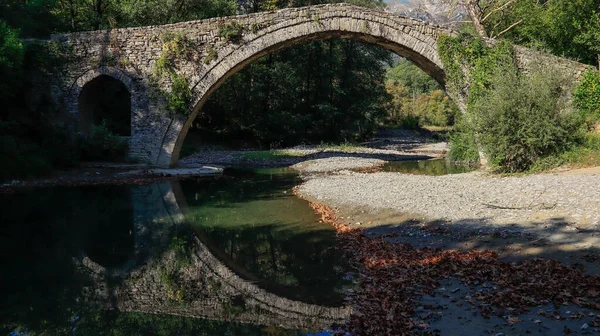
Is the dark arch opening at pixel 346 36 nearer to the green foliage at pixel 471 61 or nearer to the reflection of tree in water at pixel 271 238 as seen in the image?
the green foliage at pixel 471 61

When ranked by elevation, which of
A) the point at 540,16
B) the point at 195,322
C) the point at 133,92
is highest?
the point at 540,16

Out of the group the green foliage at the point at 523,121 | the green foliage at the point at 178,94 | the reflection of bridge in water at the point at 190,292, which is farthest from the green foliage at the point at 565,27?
the reflection of bridge in water at the point at 190,292

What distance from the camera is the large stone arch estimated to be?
1505 cm

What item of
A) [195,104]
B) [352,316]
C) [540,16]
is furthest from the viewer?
[540,16]

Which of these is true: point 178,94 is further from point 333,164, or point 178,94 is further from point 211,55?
point 333,164

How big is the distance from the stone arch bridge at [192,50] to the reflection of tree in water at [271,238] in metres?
4.30

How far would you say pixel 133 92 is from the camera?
1611 centimetres

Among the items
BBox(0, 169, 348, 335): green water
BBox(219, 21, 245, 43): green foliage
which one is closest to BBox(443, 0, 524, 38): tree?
BBox(219, 21, 245, 43): green foliage

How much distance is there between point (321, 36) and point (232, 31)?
319cm

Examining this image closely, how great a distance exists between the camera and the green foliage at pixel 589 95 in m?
12.8

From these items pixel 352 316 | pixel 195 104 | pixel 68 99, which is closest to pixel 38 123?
pixel 68 99

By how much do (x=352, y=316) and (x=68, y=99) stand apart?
15811mm

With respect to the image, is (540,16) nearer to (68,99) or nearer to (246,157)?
(246,157)

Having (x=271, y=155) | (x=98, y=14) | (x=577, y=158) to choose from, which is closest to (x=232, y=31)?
(x=271, y=155)
